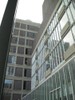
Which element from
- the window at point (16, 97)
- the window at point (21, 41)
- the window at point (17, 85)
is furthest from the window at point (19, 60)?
the window at point (16, 97)

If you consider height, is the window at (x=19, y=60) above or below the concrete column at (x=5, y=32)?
above

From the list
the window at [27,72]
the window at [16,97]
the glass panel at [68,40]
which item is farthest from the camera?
the window at [27,72]

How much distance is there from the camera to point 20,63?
35.1 meters

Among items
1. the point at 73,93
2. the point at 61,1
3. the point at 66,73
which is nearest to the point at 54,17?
the point at 61,1

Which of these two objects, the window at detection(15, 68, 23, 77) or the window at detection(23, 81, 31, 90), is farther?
the window at detection(15, 68, 23, 77)

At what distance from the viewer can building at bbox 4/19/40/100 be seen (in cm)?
3133

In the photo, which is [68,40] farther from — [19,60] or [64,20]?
[19,60]

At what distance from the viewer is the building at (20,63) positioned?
103 feet

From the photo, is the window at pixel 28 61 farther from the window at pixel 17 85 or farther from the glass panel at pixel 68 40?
the glass panel at pixel 68 40

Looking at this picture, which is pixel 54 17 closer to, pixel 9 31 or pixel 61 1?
pixel 61 1

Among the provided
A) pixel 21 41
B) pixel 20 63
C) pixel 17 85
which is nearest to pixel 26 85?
pixel 17 85

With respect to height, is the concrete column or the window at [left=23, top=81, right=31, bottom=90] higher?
the window at [left=23, top=81, right=31, bottom=90]

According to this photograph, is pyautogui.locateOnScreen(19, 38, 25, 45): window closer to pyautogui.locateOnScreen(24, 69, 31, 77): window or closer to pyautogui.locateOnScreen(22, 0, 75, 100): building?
pyautogui.locateOnScreen(24, 69, 31, 77): window

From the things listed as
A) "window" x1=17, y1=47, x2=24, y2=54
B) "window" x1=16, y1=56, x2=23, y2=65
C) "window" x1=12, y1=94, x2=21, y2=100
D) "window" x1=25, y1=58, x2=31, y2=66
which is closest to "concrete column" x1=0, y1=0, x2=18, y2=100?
"window" x1=12, y1=94, x2=21, y2=100
